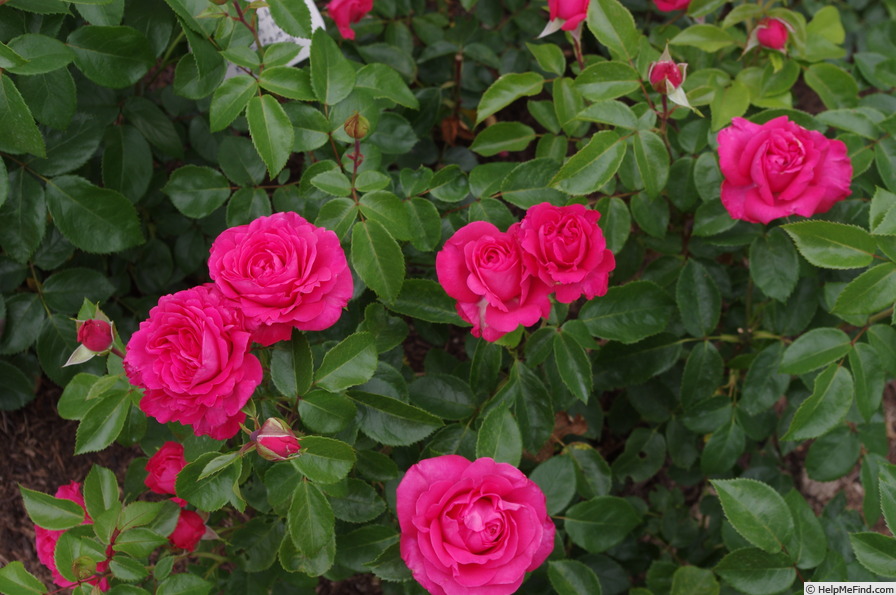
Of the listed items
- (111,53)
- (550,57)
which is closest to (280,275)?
(111,53)

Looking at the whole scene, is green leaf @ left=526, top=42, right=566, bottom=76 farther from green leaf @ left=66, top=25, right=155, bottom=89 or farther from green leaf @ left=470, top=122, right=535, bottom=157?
green leaf @ left=66, top=25, right=155, bottom=89

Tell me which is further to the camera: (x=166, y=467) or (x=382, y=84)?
(x=382, y=84)

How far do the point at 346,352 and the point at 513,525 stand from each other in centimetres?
Answer: 35

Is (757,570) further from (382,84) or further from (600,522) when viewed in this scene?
(382,84)

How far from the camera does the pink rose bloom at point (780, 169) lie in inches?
46.9

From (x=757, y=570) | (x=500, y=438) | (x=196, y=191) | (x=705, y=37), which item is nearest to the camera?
(x=500, y=438)

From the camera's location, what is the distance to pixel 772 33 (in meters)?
1.49

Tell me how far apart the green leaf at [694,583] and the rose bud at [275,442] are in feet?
2.62

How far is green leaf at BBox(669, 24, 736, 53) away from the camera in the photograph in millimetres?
1537

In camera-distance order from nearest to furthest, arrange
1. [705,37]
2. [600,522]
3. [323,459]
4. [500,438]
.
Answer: [323,459] < [500,438] < [600,522] < [705,37]

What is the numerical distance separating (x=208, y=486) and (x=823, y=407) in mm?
1064

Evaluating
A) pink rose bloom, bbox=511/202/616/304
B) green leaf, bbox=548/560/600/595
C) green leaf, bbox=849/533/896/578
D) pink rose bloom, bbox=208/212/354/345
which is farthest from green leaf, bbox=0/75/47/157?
green leaf, bbox=849/533/896/578

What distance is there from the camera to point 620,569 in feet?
5.17

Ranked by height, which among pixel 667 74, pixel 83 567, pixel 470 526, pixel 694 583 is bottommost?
pixel 694 583
